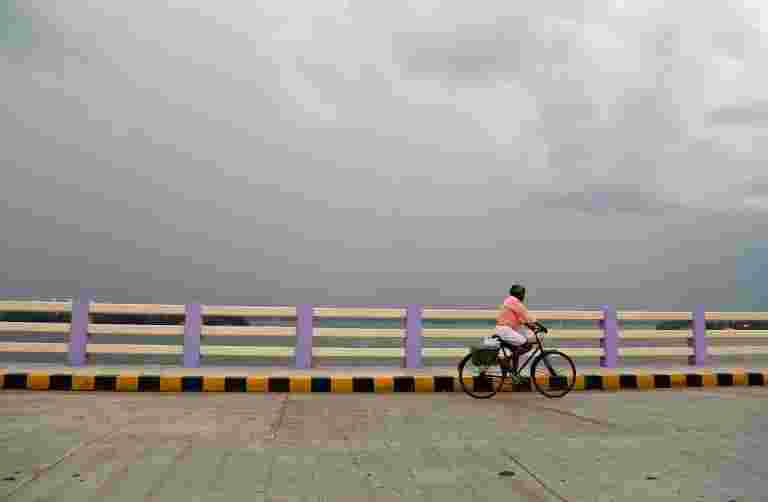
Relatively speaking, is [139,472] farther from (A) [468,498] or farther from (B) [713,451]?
(B) [713,451]

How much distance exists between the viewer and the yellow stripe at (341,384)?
10.3m

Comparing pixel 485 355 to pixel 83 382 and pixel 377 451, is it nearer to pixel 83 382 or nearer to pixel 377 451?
pixel 377 451

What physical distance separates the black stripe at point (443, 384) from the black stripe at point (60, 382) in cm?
603

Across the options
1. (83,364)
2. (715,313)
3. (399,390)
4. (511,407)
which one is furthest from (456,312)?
(83,364)

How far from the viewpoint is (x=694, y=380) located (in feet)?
39.2

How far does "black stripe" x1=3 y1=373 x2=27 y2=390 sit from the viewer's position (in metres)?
9.96

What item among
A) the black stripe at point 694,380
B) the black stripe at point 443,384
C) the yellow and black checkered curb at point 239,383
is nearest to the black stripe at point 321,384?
the yellow and black checkered curb at point 239,383

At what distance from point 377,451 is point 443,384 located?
5578 millimetres

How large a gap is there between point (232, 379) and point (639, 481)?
24.5ft

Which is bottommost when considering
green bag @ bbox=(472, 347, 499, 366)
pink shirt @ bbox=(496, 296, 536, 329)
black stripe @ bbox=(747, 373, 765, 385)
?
black stripe @ bbox=(747, 373, 765, 385)

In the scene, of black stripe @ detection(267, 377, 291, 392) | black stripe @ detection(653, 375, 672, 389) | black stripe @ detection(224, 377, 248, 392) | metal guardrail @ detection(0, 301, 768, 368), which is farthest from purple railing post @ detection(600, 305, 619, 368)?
black stripe @ detection(224, 377, 248, 392)

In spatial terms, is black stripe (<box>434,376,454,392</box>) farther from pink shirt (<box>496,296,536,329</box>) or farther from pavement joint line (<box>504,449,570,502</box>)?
pavement joint line (<box>504,449,570,502</box>)

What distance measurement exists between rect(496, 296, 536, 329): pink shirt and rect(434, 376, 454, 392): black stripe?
5.44 ft

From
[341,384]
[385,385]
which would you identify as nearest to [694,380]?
[385,385]
